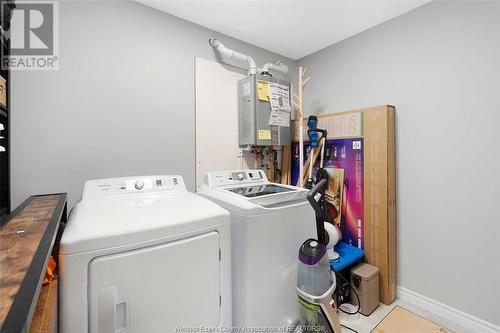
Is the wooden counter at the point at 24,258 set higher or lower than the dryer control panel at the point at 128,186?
lower

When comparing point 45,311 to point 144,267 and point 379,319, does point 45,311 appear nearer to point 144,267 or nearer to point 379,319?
point 144,267

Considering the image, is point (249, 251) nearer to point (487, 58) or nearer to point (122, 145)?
point (122, 145)

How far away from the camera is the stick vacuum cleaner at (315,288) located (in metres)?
1.38

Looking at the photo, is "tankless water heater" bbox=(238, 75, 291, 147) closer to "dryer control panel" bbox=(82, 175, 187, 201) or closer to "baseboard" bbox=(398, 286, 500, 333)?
"dryer control panel" bbox=(82, 175, 187, 201)

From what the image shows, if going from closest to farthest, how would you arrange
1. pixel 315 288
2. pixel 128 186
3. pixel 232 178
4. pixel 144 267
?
pixel 144 267, pixel 315 288, pixel 128 186, pixel 232 178

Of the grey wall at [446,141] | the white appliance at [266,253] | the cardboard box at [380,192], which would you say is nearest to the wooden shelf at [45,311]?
the white appliance at [266,253]

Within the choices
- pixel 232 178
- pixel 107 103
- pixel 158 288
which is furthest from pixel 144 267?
pixel 107 103

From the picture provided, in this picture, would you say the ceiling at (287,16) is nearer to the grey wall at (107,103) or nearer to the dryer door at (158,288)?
the grey wall at (107,103)

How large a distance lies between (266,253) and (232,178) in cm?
78

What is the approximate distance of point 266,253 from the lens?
142 cm

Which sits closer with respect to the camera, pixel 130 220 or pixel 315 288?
pixel 130 220

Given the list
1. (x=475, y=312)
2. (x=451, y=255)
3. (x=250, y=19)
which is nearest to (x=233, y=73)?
(x=250, y=19)

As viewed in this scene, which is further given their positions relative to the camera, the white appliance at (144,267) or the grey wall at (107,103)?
the grey wall at (107,103)

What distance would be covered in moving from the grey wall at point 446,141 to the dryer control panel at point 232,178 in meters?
1.34
